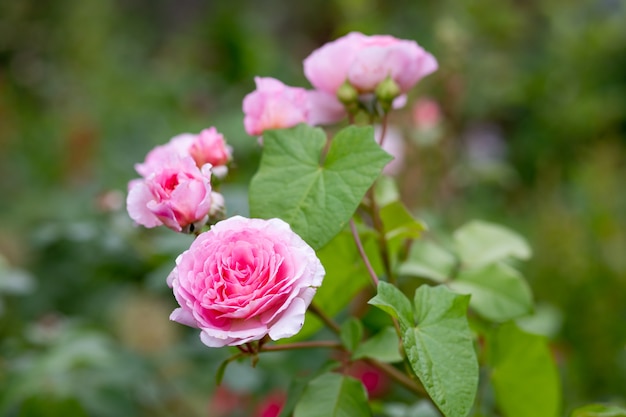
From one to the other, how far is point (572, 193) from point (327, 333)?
4.03ft

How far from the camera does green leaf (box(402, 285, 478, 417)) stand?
413 mm

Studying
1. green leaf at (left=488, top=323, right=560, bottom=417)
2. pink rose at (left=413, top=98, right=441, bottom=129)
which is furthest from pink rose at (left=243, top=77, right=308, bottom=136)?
pink rose at (left=413, top=98, right=441, bottom=129)

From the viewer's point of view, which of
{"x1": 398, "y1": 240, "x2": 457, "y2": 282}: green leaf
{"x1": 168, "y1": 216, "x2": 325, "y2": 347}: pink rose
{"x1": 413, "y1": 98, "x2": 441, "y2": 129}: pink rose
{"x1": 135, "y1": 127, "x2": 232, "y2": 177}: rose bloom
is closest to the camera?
{"x1": 168, "y1": 216, "x2": 325, "y2": 347}: pink rose

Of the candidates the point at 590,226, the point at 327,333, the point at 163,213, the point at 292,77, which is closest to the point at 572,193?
the point at 590,226

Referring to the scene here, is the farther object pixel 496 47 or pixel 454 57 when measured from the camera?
pixel 496 47

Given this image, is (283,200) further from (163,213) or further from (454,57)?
(454,57)

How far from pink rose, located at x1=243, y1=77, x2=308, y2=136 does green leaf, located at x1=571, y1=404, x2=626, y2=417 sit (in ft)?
0.97

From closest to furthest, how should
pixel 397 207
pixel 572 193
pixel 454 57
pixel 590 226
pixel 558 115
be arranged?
pixel 397 207 → pixel 454 57 → pixel 590 226 → pixel 572 193 → pixel 558 115

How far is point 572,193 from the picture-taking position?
198cm

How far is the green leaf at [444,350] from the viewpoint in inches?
16.3

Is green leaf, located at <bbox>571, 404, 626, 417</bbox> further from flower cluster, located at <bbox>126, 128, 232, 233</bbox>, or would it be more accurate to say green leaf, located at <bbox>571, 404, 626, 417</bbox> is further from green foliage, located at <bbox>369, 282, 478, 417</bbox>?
flower cluster, located at <bbox>126, 128, 232, 233</bbox>

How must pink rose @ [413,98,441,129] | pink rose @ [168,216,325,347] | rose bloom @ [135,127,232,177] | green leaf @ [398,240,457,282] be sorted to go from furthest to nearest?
pink rose @ [413,98,441,129], green leaf @ [398,240,457,282], rose bloom @ [135,127,232,177], pink rose @ [168,216,325,347]

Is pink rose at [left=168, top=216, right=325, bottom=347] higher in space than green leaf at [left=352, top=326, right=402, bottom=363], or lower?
higher

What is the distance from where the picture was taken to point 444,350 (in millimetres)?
437
